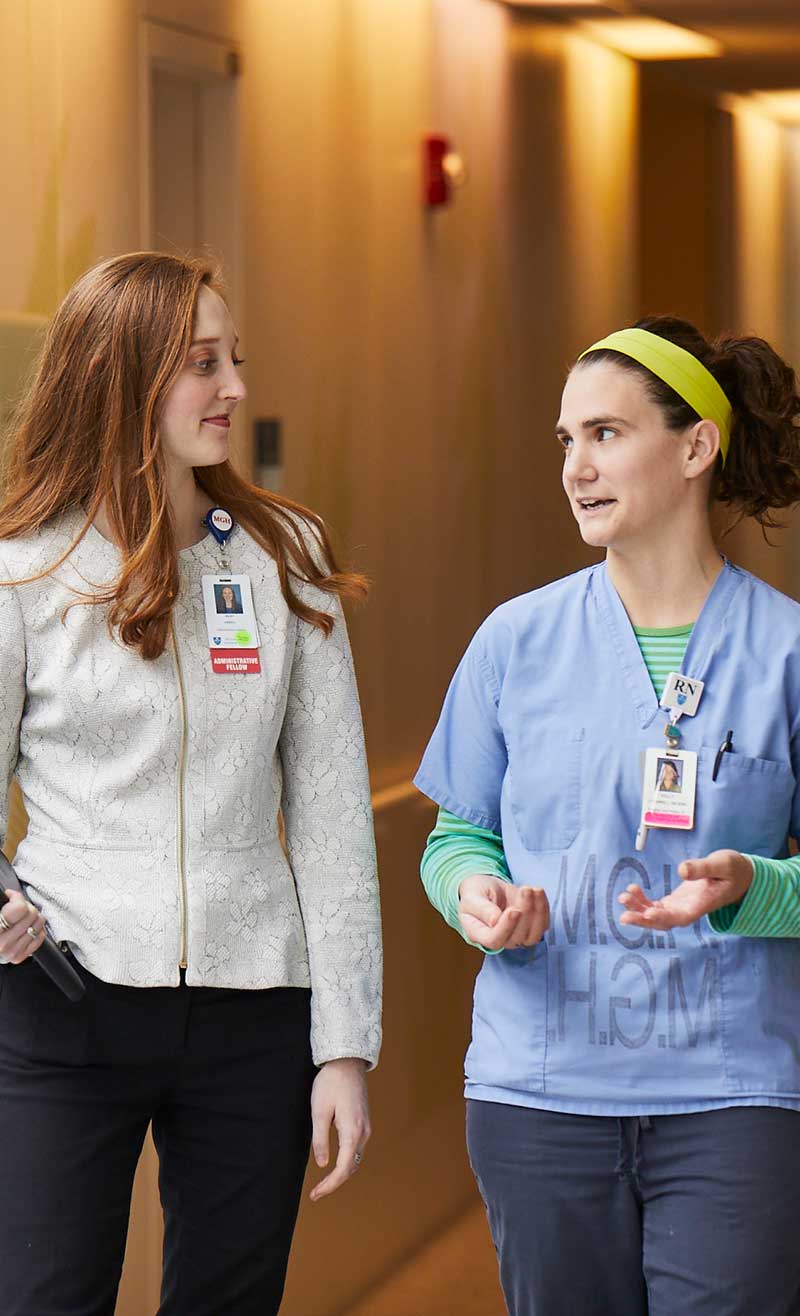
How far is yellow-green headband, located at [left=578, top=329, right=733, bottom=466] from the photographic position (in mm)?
1787

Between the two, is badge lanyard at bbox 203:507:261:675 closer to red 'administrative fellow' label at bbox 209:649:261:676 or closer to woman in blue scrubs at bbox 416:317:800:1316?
red 'administrative fellow' label at bbox 209:649:261:676

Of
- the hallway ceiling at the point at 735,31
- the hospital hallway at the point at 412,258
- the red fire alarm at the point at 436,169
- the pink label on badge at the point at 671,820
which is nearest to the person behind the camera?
the pink label on badge at the point at 671,820

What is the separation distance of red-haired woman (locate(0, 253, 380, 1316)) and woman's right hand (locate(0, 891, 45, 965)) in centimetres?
6

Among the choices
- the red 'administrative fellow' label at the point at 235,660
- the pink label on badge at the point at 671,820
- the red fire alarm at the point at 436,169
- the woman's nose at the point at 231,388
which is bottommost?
the pink label on badge at the point at 671,820

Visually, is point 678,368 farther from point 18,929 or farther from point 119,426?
point 18,929

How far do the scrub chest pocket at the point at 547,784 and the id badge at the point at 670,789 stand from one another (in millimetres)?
78

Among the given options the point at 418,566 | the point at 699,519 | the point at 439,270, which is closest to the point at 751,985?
the point at 699,519

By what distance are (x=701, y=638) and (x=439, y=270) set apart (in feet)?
7.29

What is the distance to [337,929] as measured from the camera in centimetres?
182

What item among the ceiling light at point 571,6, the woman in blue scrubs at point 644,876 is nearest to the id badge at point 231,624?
the woman in blue scrubs at point 644,876

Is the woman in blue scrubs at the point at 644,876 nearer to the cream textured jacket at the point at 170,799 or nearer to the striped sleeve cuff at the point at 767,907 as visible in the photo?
the striped sleeve cuff at the point at 767,907

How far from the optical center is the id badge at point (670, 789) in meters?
1.69

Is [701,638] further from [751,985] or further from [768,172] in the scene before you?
[768,172]

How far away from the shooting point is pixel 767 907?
1.65m
